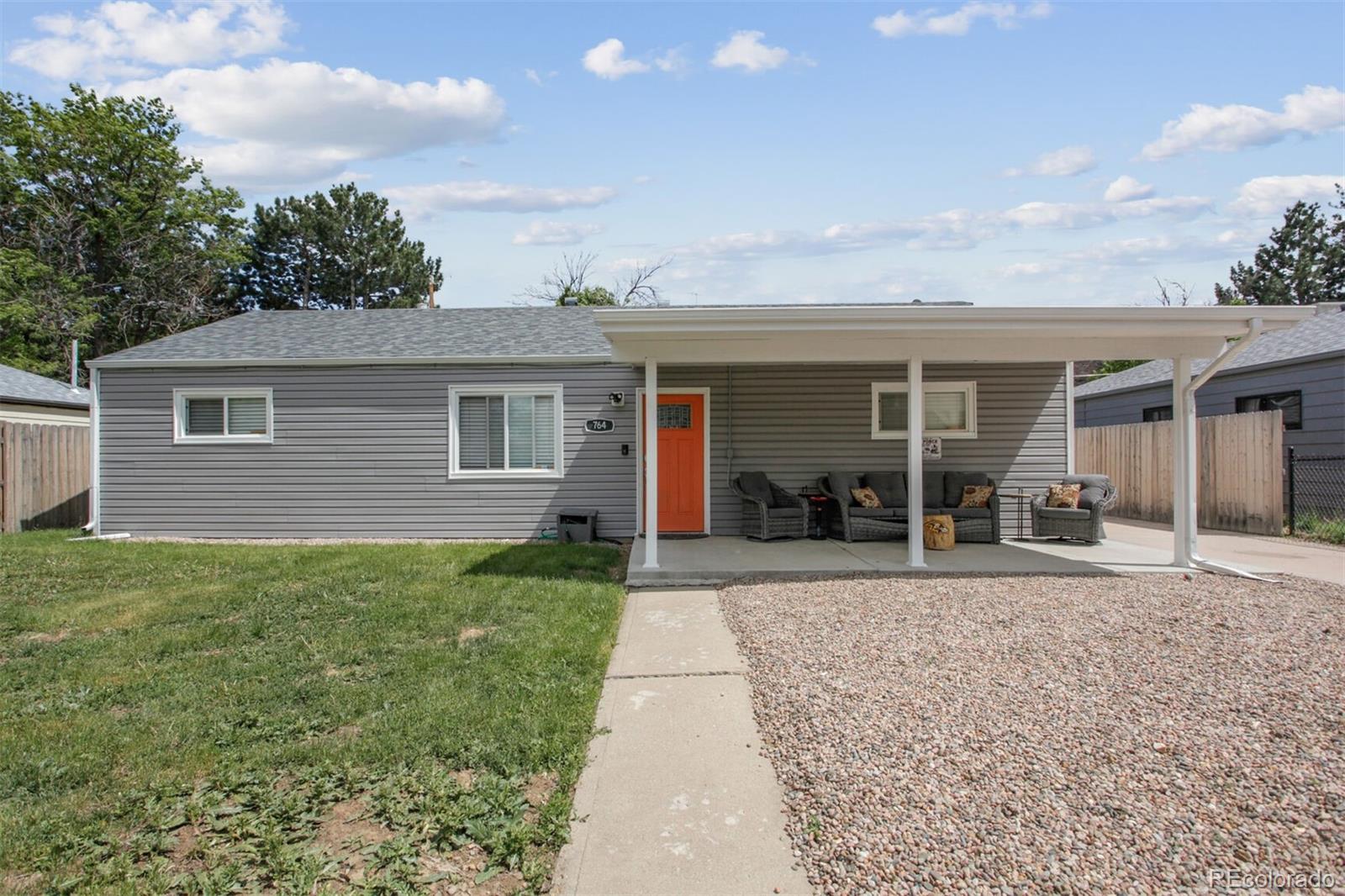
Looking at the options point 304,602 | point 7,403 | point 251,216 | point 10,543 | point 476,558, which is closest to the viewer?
point 304,602

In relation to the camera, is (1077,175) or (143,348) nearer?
(143,348)

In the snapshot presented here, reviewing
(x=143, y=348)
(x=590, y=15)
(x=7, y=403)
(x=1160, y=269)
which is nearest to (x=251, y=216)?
(x=7, y=403)

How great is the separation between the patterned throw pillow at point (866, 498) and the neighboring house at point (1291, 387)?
5.72 meters

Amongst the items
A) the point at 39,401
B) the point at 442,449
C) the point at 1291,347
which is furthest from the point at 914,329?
the point at 39,401

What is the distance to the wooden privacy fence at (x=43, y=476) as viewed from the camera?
443 inches

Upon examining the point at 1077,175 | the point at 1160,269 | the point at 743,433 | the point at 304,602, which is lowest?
the point at 304,602

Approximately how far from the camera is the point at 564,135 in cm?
1180

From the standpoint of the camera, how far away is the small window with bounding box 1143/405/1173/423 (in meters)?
15.1

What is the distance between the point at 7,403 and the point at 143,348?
13.5 ft

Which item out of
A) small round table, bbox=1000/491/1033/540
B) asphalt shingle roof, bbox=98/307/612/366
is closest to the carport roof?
small round table, bbox=1000/491/1033/540

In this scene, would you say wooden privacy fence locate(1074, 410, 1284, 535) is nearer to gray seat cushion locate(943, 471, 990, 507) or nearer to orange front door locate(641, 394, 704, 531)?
gray seat cushion locate(943, 471, 990, 507)

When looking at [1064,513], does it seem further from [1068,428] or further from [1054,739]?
[1054,739]

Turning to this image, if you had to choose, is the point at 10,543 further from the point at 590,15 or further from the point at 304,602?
the point at 590,15

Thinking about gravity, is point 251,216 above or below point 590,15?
above
